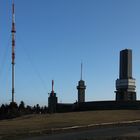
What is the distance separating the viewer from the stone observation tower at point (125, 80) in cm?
10569

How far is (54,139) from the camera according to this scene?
22.7 metres

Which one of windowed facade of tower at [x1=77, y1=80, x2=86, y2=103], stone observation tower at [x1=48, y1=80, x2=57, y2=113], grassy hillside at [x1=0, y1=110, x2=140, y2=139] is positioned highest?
windowed facade of tower at [x1=77, y1=80, x2=86, y2=103]

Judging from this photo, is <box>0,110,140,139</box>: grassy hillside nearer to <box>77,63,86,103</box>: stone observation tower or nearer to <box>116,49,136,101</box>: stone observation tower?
<box>116,49,136,101</box>: stone observation tower

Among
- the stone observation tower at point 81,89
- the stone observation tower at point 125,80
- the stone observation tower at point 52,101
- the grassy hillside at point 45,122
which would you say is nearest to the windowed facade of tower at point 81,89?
the stone observation tower at point 81,89

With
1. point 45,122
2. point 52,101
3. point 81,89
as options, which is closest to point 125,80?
point 81,89

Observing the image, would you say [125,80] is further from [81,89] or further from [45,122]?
[45,122]

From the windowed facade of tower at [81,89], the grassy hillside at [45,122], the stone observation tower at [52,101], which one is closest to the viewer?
the grassy hillside at [45,122]

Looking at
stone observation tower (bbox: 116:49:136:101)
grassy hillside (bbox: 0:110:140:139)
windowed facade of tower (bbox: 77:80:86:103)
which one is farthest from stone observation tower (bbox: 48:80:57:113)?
grassy hillside (bbox: 0:110:140:139)

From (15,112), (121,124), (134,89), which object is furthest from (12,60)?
(134,89)

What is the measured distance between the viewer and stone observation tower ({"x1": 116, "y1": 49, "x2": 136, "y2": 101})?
10569 centimetres

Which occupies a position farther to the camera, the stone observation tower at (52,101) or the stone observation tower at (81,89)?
the stone observation tower at (81,89)

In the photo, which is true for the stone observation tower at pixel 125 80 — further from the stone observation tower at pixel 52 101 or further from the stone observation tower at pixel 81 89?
the stone observation tower at pixel 52 101

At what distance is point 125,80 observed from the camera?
351 feet

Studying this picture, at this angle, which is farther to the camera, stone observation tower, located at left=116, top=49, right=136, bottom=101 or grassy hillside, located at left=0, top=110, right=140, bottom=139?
stone observation tower, located at left=116, top=49, right=136, bottom=101
